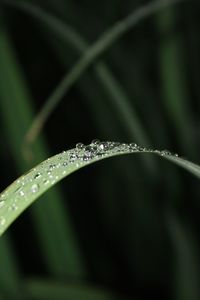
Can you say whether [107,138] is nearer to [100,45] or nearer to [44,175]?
[100,45]

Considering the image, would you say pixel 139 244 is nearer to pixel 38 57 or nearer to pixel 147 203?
pixel 147 203

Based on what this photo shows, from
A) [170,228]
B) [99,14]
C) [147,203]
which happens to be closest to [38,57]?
[99,14]

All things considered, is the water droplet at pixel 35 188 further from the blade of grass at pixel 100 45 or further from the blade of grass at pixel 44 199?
the blade of grass at pixel 44 199

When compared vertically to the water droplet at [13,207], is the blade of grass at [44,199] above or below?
above

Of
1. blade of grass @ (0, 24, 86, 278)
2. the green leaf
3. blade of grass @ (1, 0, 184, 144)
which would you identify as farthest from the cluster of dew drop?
blade of grass @ (0, 24, 86, 278)

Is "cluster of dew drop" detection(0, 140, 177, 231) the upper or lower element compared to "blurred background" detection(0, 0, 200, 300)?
lower

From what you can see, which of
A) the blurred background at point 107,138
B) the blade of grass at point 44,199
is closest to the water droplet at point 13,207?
the blurred background at point 107,138

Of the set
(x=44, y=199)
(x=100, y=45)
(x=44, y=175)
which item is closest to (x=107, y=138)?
(x=44, y=199)

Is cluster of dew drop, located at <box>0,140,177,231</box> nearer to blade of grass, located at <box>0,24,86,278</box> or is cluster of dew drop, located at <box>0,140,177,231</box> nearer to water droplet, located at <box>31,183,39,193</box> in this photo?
water droplet, located at <box>31,183,39,193</box>
